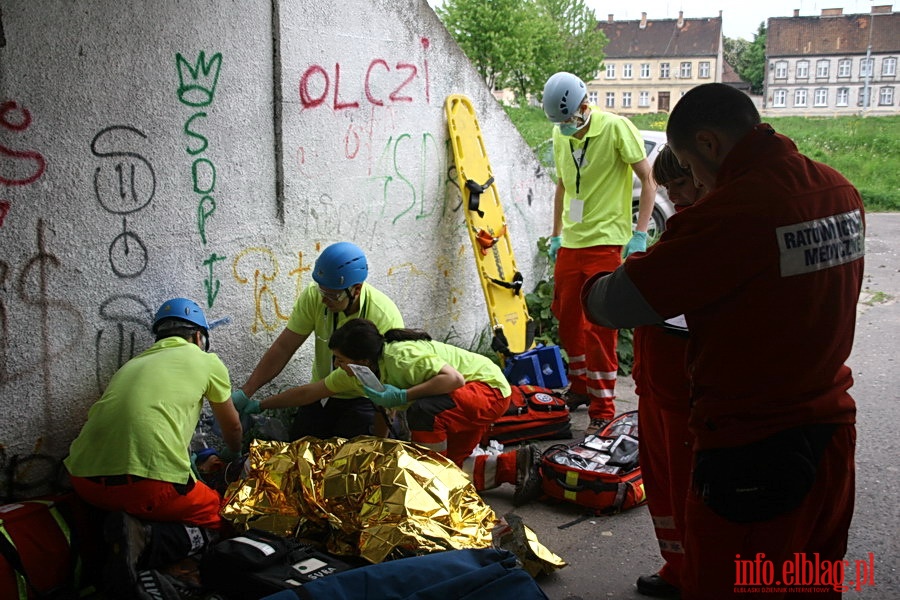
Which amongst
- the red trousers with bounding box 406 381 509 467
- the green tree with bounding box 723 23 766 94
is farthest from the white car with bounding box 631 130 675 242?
the green tree with bounding box 723 23 766 94

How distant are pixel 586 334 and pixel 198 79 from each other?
2814 mm

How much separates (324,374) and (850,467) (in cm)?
307

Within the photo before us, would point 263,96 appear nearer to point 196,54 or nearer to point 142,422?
point 196,54

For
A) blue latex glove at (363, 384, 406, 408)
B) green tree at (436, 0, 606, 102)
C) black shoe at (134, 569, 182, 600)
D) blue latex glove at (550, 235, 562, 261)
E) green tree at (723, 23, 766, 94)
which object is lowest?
black shoe at (134, 569, 182, 600)

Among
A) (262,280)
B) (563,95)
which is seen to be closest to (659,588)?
(262,280)

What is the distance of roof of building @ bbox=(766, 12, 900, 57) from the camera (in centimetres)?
5866

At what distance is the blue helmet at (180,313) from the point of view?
4004mm

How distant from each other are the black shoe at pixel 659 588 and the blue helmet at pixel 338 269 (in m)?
2.02

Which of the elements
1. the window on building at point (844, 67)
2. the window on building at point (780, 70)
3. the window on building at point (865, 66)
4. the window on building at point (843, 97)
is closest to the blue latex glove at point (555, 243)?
the window on building at point (865, 66)

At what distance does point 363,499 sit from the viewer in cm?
360

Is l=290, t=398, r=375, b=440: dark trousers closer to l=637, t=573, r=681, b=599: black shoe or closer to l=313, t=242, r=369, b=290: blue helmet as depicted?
l=313, t=242, r=369, b=290: blue helmet

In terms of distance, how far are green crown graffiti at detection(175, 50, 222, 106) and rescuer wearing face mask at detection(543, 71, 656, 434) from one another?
212cm

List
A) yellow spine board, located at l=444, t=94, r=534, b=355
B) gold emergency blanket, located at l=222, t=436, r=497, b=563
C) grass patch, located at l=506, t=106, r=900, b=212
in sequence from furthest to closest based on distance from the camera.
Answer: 1. grass patch, located at l=506, t=106, r=900, b=212
2. yellow spine board, located at l=444, t=94, r=534, b=355
3. gold emergency blanket, located at l=222, t=436, r=497, b=563

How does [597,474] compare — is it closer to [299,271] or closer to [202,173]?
[299,271]
